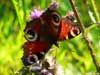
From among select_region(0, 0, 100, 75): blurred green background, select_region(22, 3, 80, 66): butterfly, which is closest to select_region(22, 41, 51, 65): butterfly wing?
select_region(22, 3, 80, 66): butterfly

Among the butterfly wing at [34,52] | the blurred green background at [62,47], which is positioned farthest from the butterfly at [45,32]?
the blurred green background at [62,47]

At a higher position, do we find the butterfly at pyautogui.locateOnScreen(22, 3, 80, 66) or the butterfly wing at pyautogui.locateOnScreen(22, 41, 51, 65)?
the butterfly at pyautogui.locateOnScreen(22, 3, 80, 66)

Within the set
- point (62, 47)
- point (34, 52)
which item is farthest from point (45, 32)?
point (62, 47)

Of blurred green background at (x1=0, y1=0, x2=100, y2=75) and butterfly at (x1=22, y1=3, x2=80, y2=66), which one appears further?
blurred green background at (x1=0, y1=0, x2=100, y2=75)

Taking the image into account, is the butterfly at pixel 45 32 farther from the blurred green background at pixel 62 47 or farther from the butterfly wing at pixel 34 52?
the blurred green background at pixel 62 47

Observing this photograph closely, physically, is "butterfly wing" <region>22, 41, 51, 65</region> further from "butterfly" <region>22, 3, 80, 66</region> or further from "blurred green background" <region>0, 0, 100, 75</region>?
"blurred green background" <region>0, 0, 100, 75</region>

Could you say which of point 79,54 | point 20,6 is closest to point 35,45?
point 20,6

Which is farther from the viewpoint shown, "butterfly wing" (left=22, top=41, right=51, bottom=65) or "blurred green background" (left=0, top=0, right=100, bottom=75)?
"blurred green background" (left=0, top=0, right=100, bottom=75)

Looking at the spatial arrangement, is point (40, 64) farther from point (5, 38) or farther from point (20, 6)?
point (5, 38)

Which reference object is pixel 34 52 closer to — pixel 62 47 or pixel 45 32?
pixel 45 32
